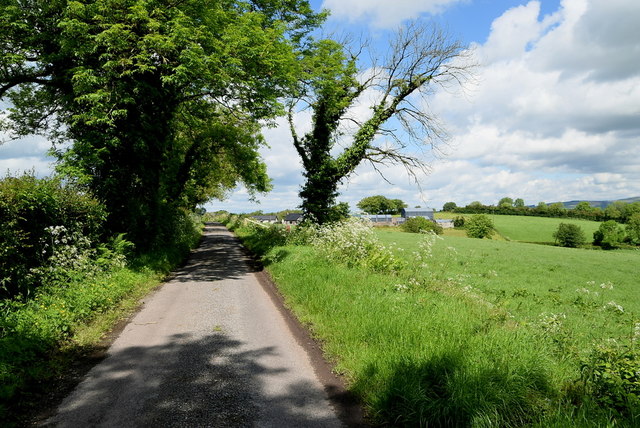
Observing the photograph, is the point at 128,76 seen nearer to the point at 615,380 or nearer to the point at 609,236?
the point at 615,380

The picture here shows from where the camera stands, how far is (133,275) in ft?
36.3

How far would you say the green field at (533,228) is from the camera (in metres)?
89.2

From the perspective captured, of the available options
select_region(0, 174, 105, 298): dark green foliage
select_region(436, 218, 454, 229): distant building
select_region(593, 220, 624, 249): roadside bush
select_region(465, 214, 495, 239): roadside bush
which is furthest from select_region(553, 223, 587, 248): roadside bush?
select_region(0, 174, 105, 298): dark green foliage

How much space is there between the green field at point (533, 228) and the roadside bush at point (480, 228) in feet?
20.8

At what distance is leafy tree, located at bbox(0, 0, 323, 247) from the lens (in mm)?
11812

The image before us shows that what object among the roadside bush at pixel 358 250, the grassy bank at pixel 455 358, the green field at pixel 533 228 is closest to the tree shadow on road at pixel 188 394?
the grassy bank at pixel 455 358

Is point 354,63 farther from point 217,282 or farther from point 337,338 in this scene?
point 337,338

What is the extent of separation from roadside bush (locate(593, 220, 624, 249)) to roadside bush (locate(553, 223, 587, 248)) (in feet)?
9.00

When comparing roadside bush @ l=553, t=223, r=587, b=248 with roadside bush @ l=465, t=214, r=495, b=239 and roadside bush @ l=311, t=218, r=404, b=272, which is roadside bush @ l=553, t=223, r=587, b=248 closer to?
roadside bush @ l=465, t=214, r=495, b=239

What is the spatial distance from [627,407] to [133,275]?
11816mm

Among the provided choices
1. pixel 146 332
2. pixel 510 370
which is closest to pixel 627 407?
pixel 510 370

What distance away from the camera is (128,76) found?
13.3 meters

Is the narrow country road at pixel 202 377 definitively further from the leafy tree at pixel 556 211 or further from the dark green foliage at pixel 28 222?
the leafy tree at pixel 556 211

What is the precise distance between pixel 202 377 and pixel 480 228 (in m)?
94.2
